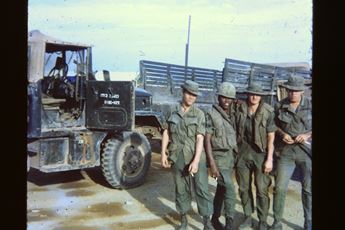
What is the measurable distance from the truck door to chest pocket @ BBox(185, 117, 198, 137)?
6.15 ft

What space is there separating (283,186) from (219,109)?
1109 millimetres

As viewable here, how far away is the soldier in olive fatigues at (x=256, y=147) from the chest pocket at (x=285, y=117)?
104mm

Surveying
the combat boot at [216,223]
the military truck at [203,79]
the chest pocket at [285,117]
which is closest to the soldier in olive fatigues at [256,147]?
the chest pocket at [285,117]

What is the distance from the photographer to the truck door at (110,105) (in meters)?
6.36

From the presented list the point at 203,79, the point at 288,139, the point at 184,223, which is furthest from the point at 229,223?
the point at 203,79

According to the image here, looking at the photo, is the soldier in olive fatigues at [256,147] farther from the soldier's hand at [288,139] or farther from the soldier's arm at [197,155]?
the soldier's arm at [197,155]

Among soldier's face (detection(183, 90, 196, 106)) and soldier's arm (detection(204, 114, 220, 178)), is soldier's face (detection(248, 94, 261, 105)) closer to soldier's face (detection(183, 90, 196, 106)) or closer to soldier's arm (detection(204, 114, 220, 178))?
soldier's arm (detection(204, 114, 220, 178))

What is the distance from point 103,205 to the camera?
230 inches

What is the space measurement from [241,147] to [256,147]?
0.65 ft
